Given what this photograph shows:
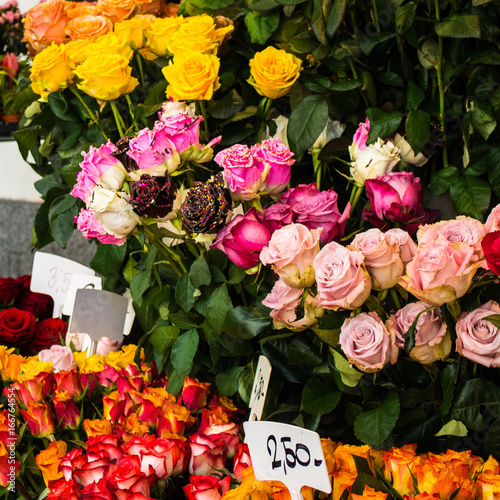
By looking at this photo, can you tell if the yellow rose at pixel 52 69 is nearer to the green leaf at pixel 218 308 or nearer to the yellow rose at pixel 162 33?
the yellow rose at pixel 162 33

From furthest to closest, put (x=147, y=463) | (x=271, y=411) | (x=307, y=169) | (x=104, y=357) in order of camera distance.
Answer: (x=104, y=357), (x=307, y=169), (x=271, y=411), (x=147, y=463)

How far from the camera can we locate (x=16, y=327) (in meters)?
1.25

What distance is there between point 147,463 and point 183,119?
43cm

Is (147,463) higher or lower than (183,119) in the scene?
lower

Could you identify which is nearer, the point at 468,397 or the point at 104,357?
the point at 468,397

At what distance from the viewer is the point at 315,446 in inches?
24.3

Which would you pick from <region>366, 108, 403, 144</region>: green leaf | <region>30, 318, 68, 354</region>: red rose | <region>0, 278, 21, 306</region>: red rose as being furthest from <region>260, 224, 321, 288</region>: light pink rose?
<region>0, 278, 21, 306</region>: red rose

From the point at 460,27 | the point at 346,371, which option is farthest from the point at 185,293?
the point at 460,27

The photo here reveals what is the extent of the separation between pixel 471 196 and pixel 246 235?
33cm

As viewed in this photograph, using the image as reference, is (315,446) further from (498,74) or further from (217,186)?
(498,74)

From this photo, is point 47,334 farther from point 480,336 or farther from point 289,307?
point 480,336

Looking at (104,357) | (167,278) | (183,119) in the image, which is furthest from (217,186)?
(104,357)

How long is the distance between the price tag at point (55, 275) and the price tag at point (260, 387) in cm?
64

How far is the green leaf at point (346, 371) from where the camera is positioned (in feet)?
2.25
